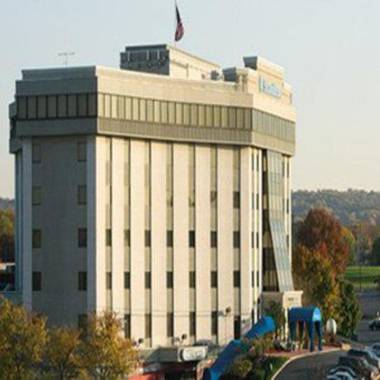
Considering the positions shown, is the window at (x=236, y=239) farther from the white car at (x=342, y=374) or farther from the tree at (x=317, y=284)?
the tree at (x=317, y=284)

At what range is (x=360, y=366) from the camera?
9338 centimetres

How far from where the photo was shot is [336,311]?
132m

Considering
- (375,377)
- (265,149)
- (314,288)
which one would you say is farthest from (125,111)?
(314,288)

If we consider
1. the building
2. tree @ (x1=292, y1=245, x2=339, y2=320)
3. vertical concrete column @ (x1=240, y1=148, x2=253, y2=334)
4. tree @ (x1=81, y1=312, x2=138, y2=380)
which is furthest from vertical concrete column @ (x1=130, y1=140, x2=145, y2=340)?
tree @ (x1=292, y1=245, x2=339, y2=320)

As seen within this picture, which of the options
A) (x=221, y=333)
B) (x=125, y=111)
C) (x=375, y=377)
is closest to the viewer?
(x=375, y=377)

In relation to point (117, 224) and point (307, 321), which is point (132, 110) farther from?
point (307, 321)

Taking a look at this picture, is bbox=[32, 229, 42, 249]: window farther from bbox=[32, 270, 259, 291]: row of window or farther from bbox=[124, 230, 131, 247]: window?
bbox=[124, 230, 131, 247]: window

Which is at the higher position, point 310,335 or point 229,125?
point 229,125

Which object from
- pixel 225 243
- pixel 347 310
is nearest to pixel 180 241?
pixel 225 243

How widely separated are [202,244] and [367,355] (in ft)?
49.4

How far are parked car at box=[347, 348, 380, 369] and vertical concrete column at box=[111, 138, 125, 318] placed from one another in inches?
645

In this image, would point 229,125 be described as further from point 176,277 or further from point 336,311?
point 336,311

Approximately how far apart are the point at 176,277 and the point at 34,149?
13899 mm

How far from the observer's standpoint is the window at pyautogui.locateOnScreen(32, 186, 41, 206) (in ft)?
330
